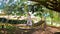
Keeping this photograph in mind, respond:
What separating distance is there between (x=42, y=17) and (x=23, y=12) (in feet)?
0.69

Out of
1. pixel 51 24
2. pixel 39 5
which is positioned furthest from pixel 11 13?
pixel 51 24

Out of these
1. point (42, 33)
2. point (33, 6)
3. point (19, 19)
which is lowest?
point (42, 33)

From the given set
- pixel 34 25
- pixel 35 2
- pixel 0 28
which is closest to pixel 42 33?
pixel 34 25

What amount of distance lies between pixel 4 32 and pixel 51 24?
508 mm

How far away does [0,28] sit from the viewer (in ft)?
4.26

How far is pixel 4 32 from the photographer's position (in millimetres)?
1290

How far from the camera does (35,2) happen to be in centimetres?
130

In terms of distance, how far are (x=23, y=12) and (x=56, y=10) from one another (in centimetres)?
35

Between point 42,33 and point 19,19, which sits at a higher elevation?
point 19,19

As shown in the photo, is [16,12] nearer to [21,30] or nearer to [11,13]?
[11,13]

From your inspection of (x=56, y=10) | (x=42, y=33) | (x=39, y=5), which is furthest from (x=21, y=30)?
(x=56, y=10)

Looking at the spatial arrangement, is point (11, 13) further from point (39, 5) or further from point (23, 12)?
point (39, 5)

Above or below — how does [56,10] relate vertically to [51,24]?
above

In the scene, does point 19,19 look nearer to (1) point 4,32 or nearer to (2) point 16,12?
(2) point 16,12
